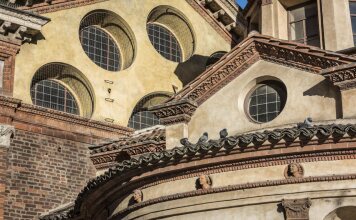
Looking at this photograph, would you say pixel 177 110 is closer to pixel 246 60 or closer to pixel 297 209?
pixel 246 60

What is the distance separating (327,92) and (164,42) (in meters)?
14.6

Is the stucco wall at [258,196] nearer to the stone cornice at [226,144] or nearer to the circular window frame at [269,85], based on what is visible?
the stone cornice at [226,144]

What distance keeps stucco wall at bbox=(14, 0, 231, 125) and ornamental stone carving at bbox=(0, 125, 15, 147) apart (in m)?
1.47

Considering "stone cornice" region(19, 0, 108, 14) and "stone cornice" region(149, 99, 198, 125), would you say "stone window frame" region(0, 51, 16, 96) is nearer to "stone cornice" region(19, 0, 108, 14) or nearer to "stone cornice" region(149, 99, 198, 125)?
"stone cornice" region(19, 0, 108, 14)

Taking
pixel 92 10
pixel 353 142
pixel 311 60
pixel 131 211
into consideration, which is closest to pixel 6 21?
pixel 92 10

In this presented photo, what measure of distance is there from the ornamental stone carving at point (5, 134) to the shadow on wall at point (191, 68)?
8.75 metres

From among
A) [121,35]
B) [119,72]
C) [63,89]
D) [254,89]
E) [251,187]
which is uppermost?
[121,35]

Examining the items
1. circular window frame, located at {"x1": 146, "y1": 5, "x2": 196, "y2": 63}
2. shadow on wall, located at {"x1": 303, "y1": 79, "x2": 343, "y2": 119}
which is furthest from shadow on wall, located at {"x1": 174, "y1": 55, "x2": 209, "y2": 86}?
shadow on wall, located at {"x1": 303, "y1": 79, "x2": 343, "y2": 119}

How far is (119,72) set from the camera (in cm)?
3169

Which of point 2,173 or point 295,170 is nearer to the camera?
point 295,170

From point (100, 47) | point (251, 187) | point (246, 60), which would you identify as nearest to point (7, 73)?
point (100, 47)

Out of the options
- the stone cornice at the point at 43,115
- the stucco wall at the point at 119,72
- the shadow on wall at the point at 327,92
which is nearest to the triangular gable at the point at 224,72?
the shadow on wall at the point at 327,92

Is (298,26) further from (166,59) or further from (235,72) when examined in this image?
(166,59)

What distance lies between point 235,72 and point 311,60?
227 cm
